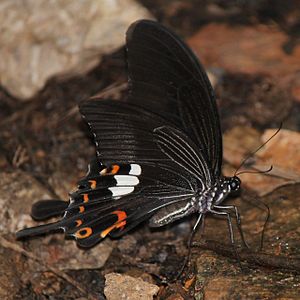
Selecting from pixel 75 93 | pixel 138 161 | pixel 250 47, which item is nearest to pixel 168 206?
pixel 138 161

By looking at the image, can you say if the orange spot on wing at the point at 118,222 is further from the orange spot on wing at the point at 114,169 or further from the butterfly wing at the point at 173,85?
the butterfly wing at the point at 173,85

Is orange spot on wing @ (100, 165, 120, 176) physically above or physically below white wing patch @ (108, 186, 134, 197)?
above

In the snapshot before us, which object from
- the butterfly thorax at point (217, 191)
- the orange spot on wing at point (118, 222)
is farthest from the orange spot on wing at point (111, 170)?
the butterfly thorax at point (217, 191)

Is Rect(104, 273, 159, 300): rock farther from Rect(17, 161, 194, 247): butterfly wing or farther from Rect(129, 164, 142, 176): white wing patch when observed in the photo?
Rect(129, 164, 142, 176): white wing patch

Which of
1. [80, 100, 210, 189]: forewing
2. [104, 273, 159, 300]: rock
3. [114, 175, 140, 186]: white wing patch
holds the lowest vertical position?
[104, 273, 159, 300]: rock

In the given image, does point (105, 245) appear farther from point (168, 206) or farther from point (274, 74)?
point (274, 74)

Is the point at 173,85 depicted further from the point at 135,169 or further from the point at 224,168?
the point at 224,168

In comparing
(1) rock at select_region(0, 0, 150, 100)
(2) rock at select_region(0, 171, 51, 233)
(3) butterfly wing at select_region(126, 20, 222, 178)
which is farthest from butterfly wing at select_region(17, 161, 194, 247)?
(1) rock at select_region(0, 0, 150, 100)
